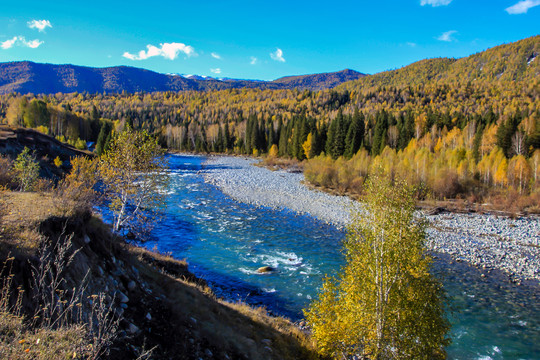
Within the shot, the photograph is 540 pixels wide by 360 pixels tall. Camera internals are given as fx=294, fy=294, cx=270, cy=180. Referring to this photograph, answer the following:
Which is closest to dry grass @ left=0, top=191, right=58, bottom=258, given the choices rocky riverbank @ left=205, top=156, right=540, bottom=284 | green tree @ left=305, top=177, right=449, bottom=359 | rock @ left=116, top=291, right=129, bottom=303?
rock @ left=116, top=291, right=129, bottom=303

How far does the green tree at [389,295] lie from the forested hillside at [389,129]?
2.01 meters

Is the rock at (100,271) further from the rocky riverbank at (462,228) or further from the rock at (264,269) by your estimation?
the rock at (264,269)

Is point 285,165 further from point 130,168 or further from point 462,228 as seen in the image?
point 130,168

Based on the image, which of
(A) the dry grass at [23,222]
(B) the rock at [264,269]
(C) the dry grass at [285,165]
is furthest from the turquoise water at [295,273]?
(C) the dry grass at [285,165]

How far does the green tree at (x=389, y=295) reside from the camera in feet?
28.8

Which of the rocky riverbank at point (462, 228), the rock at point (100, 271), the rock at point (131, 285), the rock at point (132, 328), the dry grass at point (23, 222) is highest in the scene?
the dry grass at point (23, 222)

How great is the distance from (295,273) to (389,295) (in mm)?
9901

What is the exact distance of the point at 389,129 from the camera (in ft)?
241

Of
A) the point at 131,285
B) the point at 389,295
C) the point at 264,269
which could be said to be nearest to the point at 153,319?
the point at 131,285

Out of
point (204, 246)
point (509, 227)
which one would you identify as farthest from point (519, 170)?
point (204, 246)

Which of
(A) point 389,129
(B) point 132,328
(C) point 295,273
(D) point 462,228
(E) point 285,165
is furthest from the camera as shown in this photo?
(E) point 285,165

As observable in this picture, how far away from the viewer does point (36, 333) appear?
4.23m

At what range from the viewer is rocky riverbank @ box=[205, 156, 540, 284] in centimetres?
2147

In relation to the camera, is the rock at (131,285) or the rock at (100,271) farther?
the rock at (131,285)
